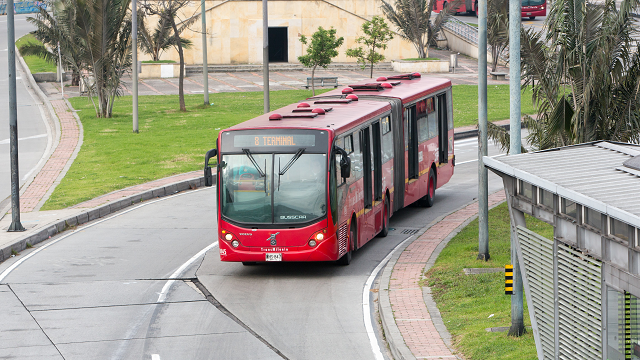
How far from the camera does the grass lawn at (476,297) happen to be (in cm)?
1061

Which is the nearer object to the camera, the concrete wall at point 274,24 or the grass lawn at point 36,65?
the grass lawn at point 36,65

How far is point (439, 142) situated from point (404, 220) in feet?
10.5

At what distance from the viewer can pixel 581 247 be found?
7.82 meters

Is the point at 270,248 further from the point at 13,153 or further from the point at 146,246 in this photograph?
the point at 13,153

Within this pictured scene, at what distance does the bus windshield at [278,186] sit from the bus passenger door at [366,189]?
7.15 ft

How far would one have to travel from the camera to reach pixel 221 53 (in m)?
57.6

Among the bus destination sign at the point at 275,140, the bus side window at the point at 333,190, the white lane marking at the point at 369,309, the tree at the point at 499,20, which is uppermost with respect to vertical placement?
the tree at the point at 499,20

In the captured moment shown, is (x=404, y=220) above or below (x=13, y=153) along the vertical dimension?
below

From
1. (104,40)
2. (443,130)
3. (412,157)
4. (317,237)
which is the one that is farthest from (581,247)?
(104,40)

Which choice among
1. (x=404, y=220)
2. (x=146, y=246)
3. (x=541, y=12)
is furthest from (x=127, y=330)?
(x=541, y=12)


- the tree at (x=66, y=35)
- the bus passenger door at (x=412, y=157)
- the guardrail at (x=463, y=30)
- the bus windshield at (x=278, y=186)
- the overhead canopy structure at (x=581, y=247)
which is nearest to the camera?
the overhead canopy structure at (x=581, y=247)

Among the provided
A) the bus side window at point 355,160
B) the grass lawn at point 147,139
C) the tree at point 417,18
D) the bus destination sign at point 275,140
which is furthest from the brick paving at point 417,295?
the tree at point 417,18

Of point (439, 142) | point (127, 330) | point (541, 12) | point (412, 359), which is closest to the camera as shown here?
point (412, 359)

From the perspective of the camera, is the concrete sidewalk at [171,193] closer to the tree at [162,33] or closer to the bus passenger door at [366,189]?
the bus passenger door at [366,189]
